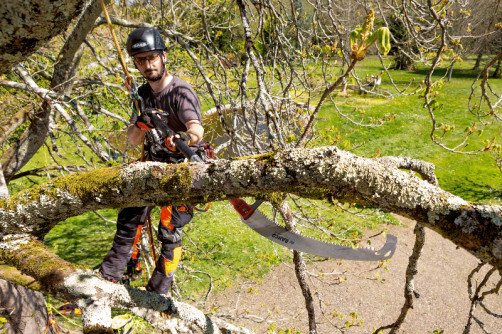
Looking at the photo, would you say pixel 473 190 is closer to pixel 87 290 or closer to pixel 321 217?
pixel 321 217

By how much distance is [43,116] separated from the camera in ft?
16.2

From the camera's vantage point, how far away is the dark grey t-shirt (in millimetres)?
3080

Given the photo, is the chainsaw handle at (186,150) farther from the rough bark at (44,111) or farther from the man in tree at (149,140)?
the rough bark at (44,111)

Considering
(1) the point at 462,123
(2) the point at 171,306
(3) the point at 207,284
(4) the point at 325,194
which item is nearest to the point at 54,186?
(2) the point at 171,306

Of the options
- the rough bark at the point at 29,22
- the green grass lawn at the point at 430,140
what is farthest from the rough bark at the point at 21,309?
the green grass lawn at the point at 430,140

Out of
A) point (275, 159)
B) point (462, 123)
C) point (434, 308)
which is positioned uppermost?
point (275, 159)

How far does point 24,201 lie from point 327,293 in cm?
845

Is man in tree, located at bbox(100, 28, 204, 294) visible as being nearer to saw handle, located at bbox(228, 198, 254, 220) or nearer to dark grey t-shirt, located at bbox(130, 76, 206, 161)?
dark grey t-shirt, located at bbox(130, 76, 206, 161)

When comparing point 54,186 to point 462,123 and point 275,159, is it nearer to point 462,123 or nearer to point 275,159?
point 275,159

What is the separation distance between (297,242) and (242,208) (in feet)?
1.35

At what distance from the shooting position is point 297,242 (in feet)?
6.61

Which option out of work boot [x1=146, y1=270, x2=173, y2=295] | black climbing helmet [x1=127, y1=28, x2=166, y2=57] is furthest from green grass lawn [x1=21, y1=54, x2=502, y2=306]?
black climbing helmet [x1=127, y1=28, x2=166, y2=57]

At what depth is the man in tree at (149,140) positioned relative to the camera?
3010 mm

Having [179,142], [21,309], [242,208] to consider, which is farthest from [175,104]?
[21,309]
